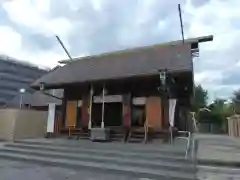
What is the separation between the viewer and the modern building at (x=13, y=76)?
35.7 metres

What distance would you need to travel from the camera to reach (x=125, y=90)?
42.7 ft

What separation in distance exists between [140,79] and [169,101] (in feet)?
4.99

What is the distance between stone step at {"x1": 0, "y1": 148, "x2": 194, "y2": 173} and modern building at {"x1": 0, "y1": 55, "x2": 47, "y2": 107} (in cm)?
2565

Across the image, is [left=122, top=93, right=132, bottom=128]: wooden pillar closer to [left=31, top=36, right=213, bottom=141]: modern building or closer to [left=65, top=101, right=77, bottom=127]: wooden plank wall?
[left=31, top=36, right=213, bottom=141]: modern building

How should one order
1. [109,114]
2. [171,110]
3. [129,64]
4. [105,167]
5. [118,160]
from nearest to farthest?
[105,167], [118,160], [171,110], [129,64], [109,114]

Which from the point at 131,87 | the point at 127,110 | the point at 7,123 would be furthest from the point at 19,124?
the point at 131,87

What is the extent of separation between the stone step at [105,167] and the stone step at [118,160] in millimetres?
135

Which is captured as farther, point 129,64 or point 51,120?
point 51,120

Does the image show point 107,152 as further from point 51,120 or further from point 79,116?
point 51,120

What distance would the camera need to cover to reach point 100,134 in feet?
40.3

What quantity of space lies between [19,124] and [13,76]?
81.8 feet

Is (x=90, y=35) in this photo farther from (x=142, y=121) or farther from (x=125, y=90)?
(x=142, y=121)

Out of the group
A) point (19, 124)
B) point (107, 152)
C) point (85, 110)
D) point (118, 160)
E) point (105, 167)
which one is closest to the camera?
point (105, 167)

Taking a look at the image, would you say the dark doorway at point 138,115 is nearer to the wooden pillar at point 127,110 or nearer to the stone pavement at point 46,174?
the wooden pillar at point 127,110
